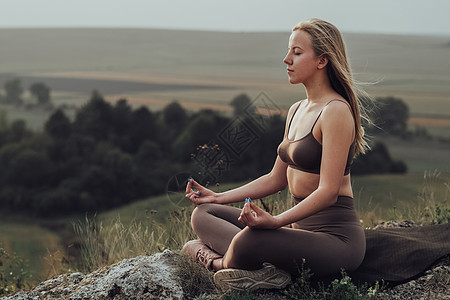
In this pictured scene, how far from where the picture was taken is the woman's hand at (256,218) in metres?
3.78

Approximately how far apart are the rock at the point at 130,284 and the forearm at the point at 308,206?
1063 millimetres

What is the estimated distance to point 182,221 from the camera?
20.2 feet

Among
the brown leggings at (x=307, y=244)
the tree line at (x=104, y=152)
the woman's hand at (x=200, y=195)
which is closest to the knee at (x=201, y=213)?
the woman's hand at (x=200, y=195)

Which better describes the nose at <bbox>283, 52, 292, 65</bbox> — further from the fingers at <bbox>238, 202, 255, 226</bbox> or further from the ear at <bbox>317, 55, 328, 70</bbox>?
the fingers at <bbox>238, 202, 255, 226</bbox>

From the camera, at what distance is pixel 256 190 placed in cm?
477

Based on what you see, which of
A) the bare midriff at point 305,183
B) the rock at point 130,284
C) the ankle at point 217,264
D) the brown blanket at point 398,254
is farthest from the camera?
the brown blanket at point 398,254

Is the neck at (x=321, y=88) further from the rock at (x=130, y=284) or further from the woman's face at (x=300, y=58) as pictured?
the rock at (x=130, y=284)

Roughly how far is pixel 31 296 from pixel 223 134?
2711 mm

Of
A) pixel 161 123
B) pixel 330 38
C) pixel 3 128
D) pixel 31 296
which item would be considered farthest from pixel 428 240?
pixel 3 128

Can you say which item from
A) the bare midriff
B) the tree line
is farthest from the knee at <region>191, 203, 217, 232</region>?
the tree line

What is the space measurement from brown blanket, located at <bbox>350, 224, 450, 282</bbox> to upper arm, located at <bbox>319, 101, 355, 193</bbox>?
108cm

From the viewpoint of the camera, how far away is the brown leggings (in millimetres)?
4043

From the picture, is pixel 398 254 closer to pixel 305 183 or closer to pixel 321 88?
pixel 305 183

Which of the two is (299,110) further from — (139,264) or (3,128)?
(3,128)
